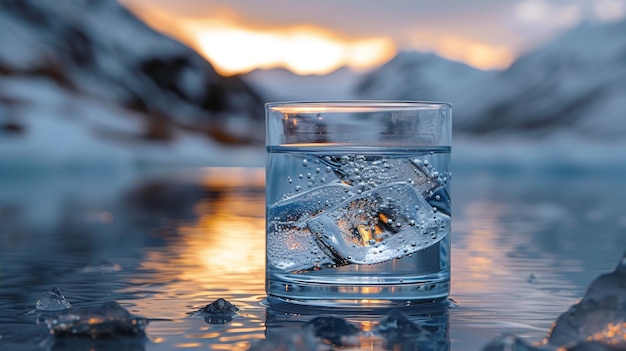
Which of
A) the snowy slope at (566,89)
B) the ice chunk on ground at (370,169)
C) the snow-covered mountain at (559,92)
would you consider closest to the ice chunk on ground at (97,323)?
the ice chunk on ground at (370,169)

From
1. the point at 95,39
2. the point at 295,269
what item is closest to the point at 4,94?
the point at 295,269

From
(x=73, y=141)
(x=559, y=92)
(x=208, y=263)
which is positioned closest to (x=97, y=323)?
(x=208, y=263)

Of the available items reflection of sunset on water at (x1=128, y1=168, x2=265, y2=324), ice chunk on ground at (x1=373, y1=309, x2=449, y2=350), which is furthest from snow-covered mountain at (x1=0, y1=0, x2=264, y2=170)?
ice chunk on ground at (x1=373, y1=309, x2=449, y2=350)

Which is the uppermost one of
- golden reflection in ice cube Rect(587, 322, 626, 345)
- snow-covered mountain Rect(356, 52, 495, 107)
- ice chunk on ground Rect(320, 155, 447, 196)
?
snow-covered mountain Rect(356, 52, 495, 107)

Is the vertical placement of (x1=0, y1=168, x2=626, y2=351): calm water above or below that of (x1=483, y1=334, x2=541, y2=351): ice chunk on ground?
below

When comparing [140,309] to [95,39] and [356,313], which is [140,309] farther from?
[95,39]

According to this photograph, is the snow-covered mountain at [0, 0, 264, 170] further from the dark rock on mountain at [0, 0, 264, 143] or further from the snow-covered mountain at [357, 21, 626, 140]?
the snow-covered mountain at [357, 21, 626, 140]
